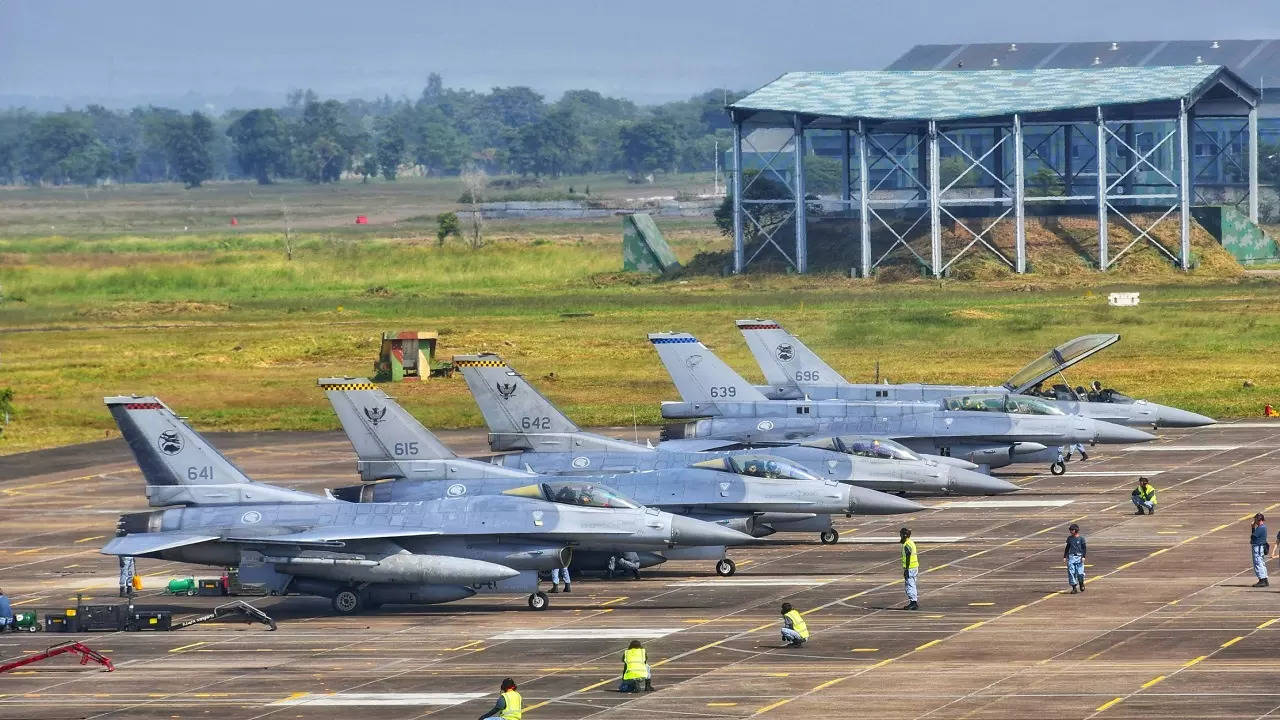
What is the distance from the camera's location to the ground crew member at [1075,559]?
37406 mm

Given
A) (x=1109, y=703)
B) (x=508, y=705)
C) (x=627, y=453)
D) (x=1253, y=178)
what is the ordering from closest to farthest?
(x=508, y=705), (x=1109, y=703), (x=627, y=453), (x=1253, y=178)

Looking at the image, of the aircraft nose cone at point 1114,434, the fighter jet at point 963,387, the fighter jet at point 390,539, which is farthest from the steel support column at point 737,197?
the fighter jet at point 390,539

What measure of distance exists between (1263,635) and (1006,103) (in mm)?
84245

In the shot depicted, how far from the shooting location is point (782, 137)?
655 feet

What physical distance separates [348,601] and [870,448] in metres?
15.2

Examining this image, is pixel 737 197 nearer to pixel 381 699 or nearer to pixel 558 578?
pixel 558 578

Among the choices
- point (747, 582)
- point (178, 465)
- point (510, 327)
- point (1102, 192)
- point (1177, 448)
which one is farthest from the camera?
point (1102, 192)

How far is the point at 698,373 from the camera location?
56.2 m

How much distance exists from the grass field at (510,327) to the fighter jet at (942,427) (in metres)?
15.7

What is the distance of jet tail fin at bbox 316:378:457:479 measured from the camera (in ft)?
146

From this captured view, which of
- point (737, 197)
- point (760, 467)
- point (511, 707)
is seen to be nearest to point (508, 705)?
point (511, 707)

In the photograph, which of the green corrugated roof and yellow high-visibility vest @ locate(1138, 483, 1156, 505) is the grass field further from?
yellow high-visibility vest @ locate(1138, 483, 1156, 505)

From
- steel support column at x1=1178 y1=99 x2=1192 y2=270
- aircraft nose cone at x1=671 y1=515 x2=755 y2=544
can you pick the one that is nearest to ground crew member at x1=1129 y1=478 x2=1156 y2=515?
aircraft nose cone at x1=671 y1=515 x2=755 y2=544

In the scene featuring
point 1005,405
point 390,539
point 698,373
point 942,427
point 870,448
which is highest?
point 698,373
